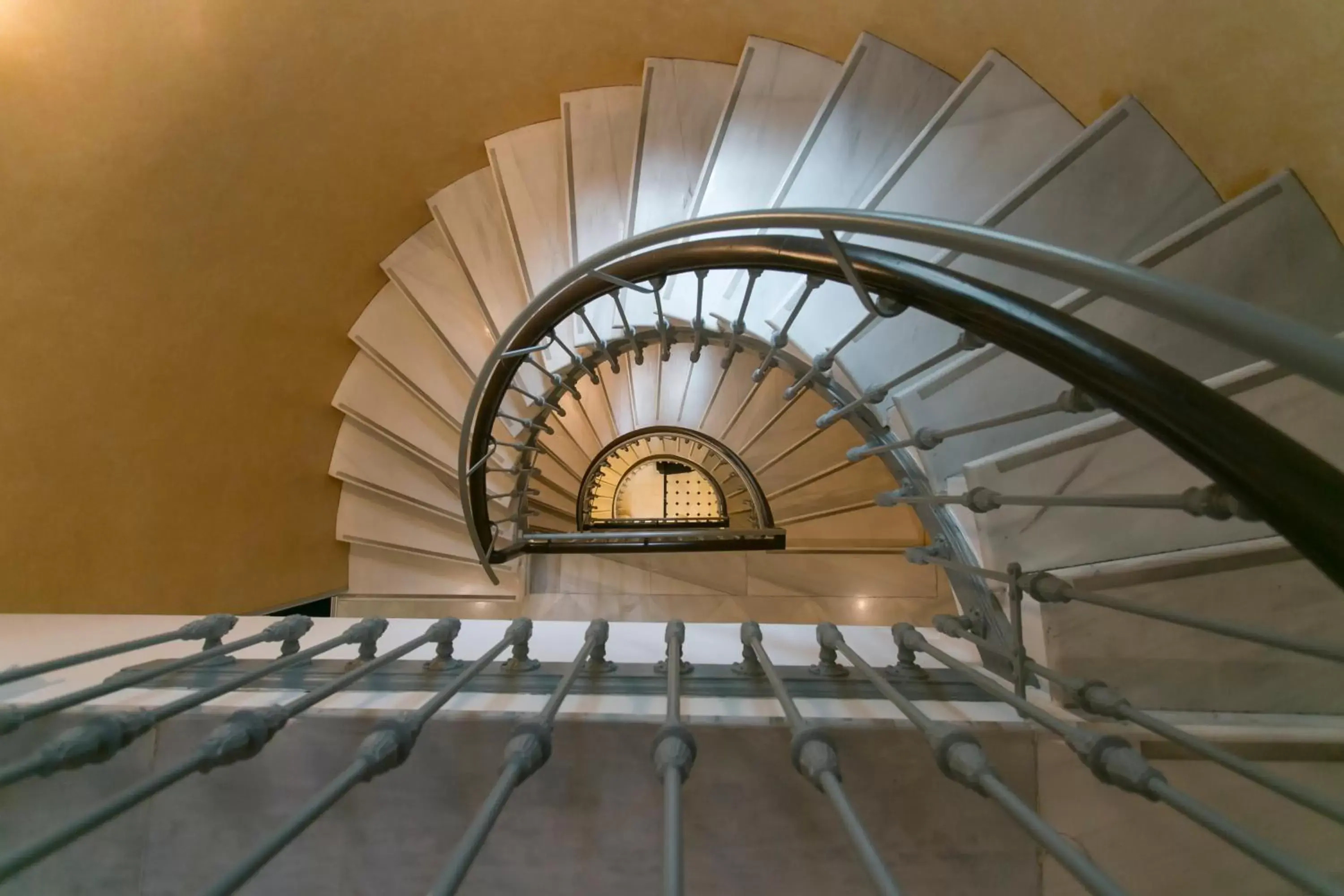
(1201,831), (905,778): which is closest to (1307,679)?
(1201,831)

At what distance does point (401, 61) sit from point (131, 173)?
1.38m

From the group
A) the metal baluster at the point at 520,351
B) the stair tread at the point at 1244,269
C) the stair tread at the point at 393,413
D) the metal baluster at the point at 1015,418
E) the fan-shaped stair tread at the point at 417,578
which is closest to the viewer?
the metal baluster at the point at 1015,418

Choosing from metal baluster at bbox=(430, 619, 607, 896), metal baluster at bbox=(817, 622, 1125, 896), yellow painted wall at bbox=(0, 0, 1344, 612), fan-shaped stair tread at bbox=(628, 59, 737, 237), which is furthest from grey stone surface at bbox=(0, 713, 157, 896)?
fan-shaped stair tread at bbox=(628, 59, 737, 237)

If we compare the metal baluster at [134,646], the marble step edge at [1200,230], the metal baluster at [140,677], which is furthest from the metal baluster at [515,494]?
the marble step edge at [1200,230]

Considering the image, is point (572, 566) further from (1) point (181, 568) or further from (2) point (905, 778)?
(2) point (905, 778)

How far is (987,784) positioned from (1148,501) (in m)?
0.57

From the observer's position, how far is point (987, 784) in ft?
2.76

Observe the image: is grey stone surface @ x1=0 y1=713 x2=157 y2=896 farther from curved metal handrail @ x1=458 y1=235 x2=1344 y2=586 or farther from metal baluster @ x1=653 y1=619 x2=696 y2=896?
curved metal handrail @ x1=458 y1=235 x2=1344 y2=586

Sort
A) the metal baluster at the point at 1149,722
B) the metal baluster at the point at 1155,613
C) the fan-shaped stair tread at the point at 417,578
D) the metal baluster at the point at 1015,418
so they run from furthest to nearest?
the fan-shaped stair tread at the point at 417,578 < the metal baluster at the point at 1015,418 < the metal baluster at the point at 1155,613 < the metal baluster at the point at 1149,722

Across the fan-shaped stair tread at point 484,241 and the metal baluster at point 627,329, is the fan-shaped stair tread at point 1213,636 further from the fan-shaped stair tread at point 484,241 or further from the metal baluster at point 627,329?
the fan-shaped stair tread at point 484,241

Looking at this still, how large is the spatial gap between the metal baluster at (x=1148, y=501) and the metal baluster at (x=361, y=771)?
113 centimetres

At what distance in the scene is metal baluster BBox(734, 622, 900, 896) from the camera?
0.69 meters

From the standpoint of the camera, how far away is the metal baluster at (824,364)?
1.88 m

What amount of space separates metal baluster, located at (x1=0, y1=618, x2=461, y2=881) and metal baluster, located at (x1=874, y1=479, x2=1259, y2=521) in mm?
1310
